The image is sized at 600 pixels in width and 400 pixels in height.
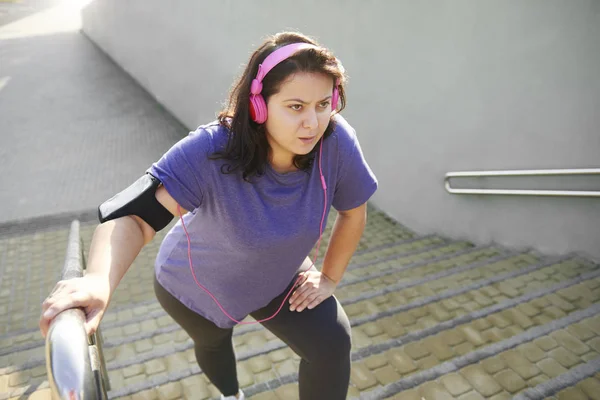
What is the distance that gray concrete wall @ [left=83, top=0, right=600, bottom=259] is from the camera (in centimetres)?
324

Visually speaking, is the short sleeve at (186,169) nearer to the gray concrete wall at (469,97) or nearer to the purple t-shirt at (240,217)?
the purple t-shirt at (240,217)

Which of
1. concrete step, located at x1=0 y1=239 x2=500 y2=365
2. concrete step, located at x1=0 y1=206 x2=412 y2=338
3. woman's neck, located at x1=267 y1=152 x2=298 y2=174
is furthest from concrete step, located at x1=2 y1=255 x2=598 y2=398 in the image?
woman's neck, located at x1=267 y1=152 x2=298 y2=174

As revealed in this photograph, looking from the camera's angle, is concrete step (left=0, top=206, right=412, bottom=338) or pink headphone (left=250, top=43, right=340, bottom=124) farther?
concrete step (left=0, top=206, right=412, bottom=338)

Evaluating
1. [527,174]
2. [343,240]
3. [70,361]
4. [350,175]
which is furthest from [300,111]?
[527,174]

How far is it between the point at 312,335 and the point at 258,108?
0.74 meters

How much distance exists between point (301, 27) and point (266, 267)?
4.53 metres

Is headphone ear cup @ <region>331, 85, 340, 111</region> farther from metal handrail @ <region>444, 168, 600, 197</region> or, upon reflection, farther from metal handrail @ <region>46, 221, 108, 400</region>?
metal handrail @ <region>444, 168, 600, 197</region>

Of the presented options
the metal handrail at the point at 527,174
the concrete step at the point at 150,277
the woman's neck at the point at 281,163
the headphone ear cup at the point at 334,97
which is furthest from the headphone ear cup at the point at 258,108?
the metal handrail at the point at 527,174

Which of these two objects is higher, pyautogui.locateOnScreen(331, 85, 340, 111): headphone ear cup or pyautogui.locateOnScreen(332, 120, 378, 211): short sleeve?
pyautogui.locateOnScreen(331, 85, 340, 111): headphone ear cup

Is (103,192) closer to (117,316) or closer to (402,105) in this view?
(117,316)

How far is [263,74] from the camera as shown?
136 centimetres

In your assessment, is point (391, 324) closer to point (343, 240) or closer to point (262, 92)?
point (343, 240)

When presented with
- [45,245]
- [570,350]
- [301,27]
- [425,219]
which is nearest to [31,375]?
[45,245]

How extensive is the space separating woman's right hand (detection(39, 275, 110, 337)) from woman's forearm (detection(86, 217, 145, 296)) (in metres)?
0.07
